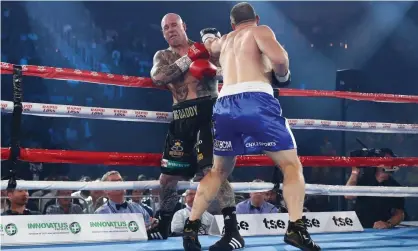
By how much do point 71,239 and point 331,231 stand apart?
64.2 inches

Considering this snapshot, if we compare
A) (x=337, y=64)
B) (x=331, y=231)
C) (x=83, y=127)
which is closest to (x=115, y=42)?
(x=83, y=127)

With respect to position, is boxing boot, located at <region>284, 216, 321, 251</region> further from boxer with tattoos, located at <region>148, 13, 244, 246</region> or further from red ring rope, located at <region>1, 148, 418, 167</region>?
red ring rope, located at <region>1, 148, 418, 167</region>

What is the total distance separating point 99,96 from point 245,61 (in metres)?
6.45

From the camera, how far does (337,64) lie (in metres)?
8.85

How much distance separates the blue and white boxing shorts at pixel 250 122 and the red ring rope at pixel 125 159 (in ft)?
2.24

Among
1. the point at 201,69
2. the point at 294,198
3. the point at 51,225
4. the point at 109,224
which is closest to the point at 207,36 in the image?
the point at 201,69

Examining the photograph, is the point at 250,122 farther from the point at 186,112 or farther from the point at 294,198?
the point at 186,112

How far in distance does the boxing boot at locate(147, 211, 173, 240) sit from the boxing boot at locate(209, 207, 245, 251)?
41 centimetres

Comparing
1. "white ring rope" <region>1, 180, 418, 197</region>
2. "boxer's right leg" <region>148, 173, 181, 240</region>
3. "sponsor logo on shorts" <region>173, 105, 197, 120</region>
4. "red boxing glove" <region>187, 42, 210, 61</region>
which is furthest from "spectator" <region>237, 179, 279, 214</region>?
"red boxing glove" <region>187, 42, 210, 61</region>

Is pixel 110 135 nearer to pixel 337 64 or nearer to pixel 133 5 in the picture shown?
pixel 133 5

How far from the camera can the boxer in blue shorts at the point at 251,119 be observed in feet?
7.07

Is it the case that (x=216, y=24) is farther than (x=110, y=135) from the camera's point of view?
Yes

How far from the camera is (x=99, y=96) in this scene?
838 centimetres

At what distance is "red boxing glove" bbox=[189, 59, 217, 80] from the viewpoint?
2502 millimetres
